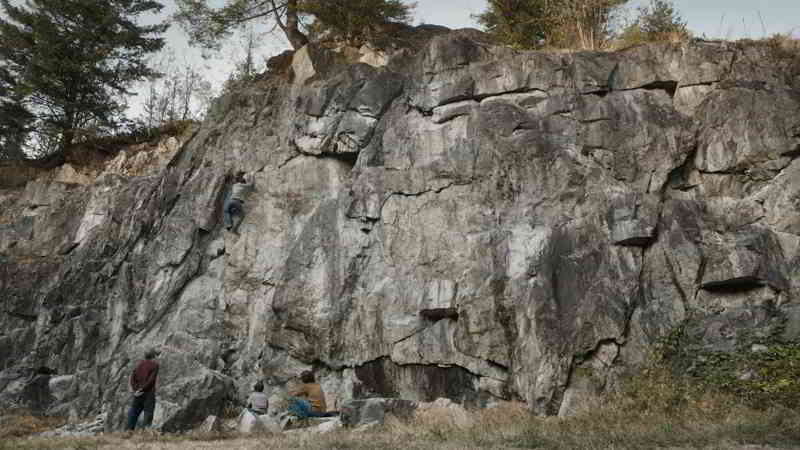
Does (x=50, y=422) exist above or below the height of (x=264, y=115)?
below

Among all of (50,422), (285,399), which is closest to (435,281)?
(285,399)

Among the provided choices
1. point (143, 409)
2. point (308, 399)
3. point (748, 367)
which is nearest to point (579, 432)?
point (748, 367)

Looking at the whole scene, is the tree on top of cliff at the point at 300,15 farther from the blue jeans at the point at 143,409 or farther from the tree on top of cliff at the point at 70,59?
the blue jeans at the point at 143,409

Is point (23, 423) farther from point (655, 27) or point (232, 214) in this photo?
point (655, 27)

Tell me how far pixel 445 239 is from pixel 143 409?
7.26 metres

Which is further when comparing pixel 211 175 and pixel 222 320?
pixel 211 175

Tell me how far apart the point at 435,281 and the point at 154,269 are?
8382 mm

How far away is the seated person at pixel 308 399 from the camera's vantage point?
1392 centimetres

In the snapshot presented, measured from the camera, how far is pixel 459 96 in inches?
682

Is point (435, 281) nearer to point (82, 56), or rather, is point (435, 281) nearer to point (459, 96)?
point (459, 96)

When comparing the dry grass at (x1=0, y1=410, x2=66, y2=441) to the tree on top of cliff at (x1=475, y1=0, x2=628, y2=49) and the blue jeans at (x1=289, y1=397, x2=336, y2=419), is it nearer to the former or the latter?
the blue jeans at (x1=289, y1=397, x2=336, y2=419)

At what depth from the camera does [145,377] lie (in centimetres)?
1384

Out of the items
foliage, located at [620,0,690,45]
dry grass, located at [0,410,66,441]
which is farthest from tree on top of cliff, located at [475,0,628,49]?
dry grass, located at [0,410,66,441]

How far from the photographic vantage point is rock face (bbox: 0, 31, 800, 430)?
45.6 feet
